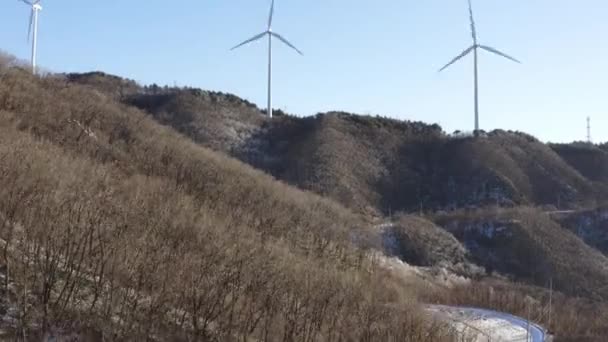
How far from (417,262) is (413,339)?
81.2 feet

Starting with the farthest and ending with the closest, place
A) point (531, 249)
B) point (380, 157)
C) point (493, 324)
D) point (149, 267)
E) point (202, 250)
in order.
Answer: point (380, 157) → point (531, 249) → point (493, 324) → point (202, 250) → point (149, 267)

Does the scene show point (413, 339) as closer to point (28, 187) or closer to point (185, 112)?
point (28, 187)

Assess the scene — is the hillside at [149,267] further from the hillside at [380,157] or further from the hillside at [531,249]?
the hillside at [380,157]

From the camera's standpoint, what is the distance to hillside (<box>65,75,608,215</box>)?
52656 millimetres

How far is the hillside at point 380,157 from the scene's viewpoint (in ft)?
173

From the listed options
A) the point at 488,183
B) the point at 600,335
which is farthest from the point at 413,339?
the point at 488,183

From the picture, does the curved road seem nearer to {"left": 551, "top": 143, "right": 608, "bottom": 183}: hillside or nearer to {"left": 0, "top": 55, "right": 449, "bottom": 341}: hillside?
{"left": 0, "top": 55, "right": 449, "bottom": 341}: hillside

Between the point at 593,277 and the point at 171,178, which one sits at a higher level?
the point at 171,178

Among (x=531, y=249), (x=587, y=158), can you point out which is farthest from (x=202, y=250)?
(x=587, y=158)

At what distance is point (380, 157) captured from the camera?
5912 cm

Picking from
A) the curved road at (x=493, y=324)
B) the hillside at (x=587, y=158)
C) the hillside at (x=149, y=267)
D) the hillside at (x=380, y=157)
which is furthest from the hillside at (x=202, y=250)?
the hillside at (x=587, y=158)

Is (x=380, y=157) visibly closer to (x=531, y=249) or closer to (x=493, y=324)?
(x=531, y=249)

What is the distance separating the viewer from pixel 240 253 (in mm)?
9062

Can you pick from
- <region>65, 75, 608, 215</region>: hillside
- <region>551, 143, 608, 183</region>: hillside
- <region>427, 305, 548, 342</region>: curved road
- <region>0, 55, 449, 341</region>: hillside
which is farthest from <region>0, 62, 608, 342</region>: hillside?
<region>551, 143, 608, 183</region>: hillside
